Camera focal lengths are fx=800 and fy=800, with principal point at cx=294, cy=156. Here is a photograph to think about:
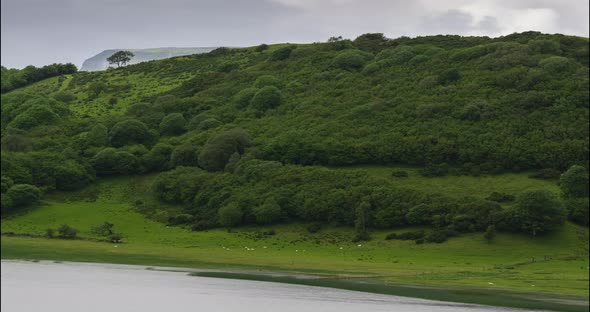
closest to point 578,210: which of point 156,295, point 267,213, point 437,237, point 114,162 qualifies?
point 437,237

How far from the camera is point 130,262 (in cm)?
7831

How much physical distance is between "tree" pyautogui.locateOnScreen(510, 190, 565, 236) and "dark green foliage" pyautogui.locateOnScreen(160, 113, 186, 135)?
88.2 m

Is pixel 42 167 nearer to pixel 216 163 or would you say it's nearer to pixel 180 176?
pixel 180 176

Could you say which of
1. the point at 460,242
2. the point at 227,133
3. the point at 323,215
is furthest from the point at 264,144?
the point at 460,242

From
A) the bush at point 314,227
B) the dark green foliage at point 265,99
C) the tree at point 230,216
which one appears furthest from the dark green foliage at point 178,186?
the dark green foliage at point 265,99

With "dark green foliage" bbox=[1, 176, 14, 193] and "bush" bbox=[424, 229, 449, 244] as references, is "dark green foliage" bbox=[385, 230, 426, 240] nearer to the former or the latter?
"bush" bbox=[424, 229, 449, 244]

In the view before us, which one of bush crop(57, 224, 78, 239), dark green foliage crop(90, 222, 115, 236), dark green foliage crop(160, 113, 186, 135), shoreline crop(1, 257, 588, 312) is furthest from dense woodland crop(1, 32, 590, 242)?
shoreline crop(1, 257, 588, 312)

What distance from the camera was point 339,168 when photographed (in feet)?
466

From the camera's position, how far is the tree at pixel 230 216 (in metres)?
119

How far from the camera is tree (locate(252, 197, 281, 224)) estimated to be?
118062 mm

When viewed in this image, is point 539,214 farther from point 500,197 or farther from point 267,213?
point 267,213

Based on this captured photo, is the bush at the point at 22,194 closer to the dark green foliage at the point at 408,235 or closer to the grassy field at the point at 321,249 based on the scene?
the grassy field at the point at 321,249

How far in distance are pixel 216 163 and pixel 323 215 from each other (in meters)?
34.1

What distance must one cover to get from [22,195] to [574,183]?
76779 millimetres
